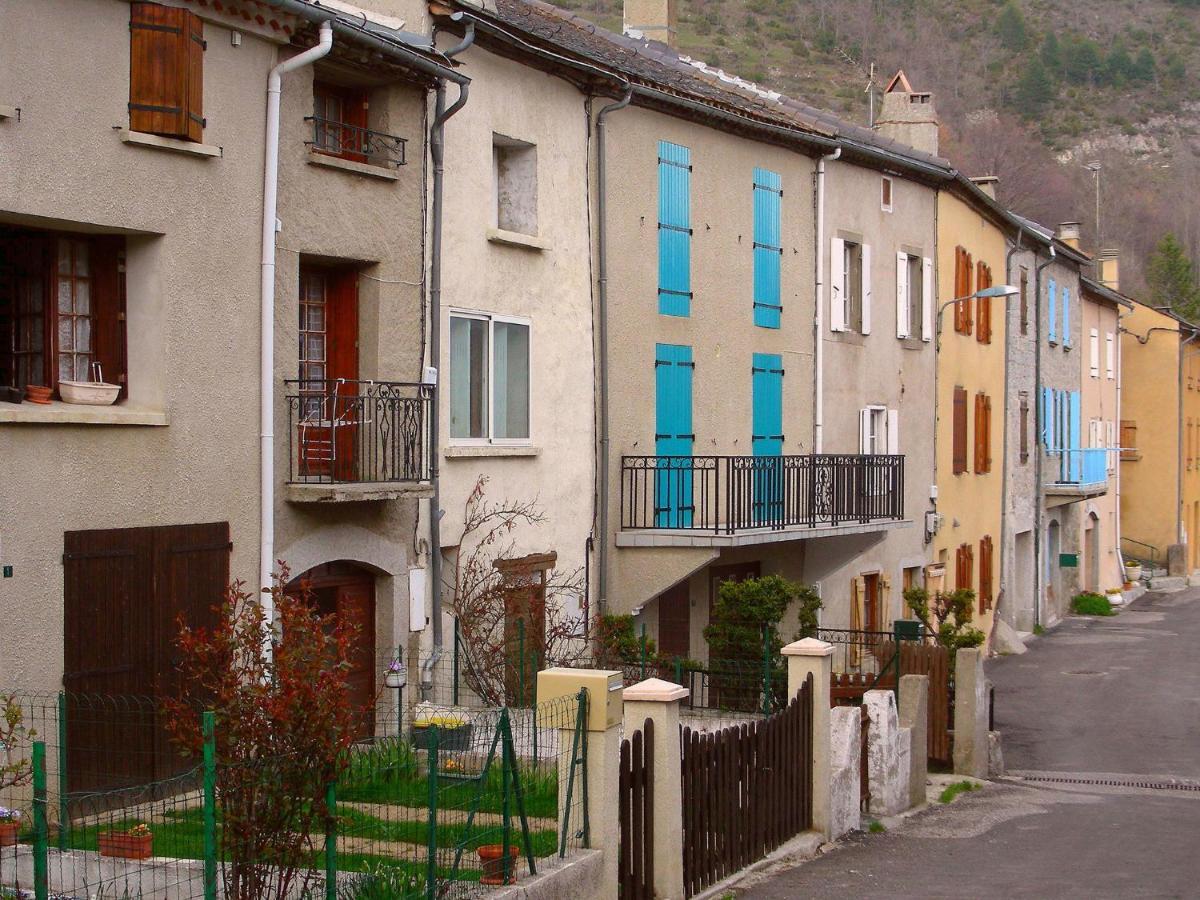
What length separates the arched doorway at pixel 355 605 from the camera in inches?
570

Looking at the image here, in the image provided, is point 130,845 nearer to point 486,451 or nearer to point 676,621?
point 486,451

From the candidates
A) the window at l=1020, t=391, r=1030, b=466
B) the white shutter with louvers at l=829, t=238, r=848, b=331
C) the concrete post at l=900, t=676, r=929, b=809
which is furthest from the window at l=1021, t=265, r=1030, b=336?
the concrete post at l=900, t=676, r=929, b=809

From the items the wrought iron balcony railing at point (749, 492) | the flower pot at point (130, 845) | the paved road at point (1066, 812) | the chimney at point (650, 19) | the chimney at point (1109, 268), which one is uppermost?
the chimney at point (650, 19)

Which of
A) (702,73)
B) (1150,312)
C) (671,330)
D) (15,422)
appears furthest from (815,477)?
(1150,312)

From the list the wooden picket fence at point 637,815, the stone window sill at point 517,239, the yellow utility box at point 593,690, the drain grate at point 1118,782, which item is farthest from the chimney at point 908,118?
the yellow utility box at point 593,690

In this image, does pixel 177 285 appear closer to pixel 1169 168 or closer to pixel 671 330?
pixel 671 330

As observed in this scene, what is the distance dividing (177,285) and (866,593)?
16051mm

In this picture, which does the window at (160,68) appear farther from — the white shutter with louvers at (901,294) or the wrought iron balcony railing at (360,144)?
the white shutter with louvers at (901,294)

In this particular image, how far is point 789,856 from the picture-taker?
13.2 m

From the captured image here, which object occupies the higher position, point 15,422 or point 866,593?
point 15,422

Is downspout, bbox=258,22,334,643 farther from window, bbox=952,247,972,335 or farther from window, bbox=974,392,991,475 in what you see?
window, bbox=974,392,991,475

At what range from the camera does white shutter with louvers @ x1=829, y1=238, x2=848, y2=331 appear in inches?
953

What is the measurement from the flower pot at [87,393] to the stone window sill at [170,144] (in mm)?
1795

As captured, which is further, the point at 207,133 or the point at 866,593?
the point at 866,593
